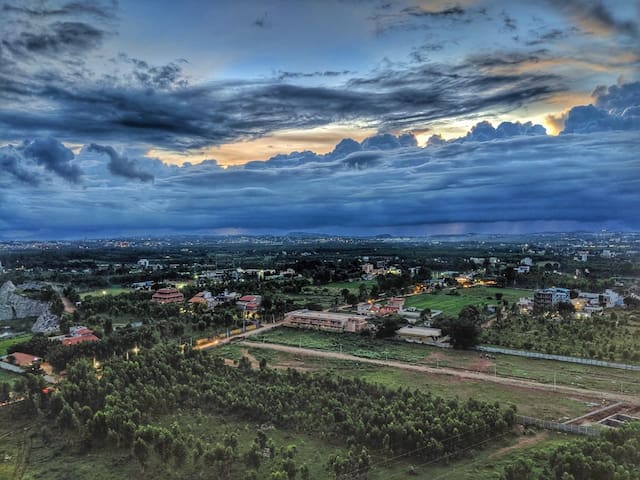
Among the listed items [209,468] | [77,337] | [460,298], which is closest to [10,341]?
[77,337]

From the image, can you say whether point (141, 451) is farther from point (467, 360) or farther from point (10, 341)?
point (10, 341)

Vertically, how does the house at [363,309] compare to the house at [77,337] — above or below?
below

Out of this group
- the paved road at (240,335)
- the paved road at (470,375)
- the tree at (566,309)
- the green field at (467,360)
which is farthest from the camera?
the tree at (566,309)

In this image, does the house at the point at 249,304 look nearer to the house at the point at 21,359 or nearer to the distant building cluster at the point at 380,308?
the distant building cluster at the point at 380,308

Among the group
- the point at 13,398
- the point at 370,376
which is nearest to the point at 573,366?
the point at 370,376

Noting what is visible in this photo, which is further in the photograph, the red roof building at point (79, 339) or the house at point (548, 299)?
the house at point (548, 299)

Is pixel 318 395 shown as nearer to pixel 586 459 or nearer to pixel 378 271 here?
pixel 586 459

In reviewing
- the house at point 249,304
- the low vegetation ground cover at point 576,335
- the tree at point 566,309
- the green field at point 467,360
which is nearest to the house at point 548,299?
the tree at point 566,309

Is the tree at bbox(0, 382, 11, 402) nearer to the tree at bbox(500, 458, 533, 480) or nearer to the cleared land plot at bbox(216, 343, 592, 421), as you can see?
the cleared land plot at bbox(216, 343, 592, 421)
